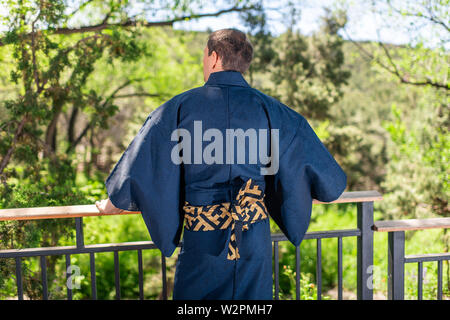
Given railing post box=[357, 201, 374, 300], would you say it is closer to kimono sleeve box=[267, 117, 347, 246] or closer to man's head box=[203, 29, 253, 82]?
kimono sleeve box=[267, 117, 347, 246]

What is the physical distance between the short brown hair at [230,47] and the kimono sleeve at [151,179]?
30 centimetres

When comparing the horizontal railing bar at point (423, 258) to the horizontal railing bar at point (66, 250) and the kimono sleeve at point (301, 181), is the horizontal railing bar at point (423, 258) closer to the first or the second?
the kimono sleeve at point (301, 181)

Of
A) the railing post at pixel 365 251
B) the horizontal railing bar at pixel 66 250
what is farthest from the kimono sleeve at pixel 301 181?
the horizontal railing bar at pixel 66 250

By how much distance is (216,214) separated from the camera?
1340 mm

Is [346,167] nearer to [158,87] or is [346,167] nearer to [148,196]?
[158,87]

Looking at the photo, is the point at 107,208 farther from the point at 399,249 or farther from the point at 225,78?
the point at 399,249

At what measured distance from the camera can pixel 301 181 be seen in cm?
147

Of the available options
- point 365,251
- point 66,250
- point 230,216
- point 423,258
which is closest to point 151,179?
point 230,216

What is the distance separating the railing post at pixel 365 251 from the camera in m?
1.91

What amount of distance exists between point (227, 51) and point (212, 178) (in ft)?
1.45

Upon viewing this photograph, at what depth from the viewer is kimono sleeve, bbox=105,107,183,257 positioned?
134cm

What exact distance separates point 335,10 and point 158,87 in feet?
13.6

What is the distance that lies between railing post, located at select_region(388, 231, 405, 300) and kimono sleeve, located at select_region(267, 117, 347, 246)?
60 centimetres

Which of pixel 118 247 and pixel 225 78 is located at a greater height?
pixel 225 78
